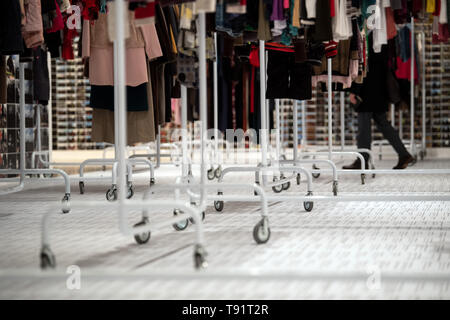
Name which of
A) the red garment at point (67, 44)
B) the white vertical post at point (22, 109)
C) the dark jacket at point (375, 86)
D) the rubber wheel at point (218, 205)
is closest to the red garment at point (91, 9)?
the white vertical post at point (22, 109)

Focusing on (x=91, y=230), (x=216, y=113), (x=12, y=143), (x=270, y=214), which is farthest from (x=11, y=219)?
(x=12, y=143)

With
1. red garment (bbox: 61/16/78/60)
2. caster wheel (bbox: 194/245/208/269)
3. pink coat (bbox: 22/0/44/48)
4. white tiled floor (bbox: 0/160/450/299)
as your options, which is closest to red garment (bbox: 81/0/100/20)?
pink coat (bbox: 22/0/44/48)

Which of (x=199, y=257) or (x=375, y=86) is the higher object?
(x=375, y=86)

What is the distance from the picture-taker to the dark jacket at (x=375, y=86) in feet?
20.8

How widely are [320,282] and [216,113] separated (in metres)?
3.30

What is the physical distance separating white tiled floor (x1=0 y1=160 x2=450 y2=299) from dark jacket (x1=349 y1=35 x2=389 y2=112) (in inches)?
93.8

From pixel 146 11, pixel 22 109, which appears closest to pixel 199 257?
pixel 146 11

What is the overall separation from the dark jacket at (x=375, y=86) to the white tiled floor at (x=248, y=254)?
2382 millimetres

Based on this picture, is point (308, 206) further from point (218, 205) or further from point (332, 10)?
point (332, 10)

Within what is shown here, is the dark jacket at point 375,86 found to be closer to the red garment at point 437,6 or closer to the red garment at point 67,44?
the red garment at point 437,6

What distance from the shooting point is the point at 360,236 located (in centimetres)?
286

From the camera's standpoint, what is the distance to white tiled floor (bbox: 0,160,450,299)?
1.80 meters

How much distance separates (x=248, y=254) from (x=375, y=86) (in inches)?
170

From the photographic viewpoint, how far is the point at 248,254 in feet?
8.03
